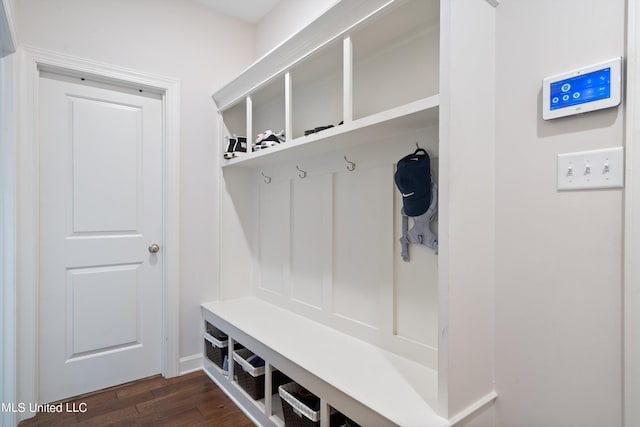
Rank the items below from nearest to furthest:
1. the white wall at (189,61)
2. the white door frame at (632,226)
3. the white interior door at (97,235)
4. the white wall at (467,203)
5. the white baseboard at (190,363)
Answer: the white door frame at (632,226) < the white wall at (467,203) < the white interior door at (97,235) < the white wall at (189,61) < the white baseboard at (190,363)

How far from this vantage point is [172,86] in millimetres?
2334

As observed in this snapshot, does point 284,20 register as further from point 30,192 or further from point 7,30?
point 30,192

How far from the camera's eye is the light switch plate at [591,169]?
98cm

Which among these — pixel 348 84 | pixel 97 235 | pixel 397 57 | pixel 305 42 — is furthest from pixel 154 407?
pixel 397 57

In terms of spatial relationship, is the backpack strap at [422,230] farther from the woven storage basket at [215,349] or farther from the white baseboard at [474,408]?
the woven storage basket at [215,349]

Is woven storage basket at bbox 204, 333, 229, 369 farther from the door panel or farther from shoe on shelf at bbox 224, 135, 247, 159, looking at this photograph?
shoe on shelf at bbox 224, 135, 247, 159

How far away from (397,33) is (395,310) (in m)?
Answer: 1.30

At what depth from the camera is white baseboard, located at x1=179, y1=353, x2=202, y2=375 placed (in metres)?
2.38

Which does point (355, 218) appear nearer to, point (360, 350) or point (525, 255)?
point (360, 350)

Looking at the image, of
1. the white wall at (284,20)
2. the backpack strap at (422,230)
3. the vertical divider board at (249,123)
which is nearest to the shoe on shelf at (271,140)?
the vertical divider board at (249,123)

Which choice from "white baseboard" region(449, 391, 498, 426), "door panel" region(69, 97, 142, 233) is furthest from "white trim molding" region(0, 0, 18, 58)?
"white baseboard" region(449, 391, 498, 426)

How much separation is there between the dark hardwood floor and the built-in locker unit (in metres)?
0.11

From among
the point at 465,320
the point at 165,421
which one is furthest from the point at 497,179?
the point at 165,421

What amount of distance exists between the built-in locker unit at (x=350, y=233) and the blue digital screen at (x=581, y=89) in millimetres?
267
